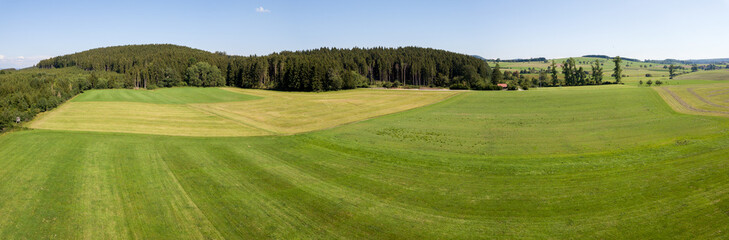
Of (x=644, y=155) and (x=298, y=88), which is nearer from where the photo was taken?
(x=644, y=155)

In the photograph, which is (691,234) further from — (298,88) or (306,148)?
(298,88)

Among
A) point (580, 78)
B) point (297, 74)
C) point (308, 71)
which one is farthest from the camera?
point (580, 78)

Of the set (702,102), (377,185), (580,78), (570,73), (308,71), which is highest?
(308,71)

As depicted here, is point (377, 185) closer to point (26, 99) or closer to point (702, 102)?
point (702, 102)

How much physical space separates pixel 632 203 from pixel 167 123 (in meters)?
46.3

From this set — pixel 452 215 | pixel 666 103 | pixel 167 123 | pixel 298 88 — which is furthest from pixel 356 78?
pixel 452 215

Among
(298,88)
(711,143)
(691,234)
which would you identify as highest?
(298,88)

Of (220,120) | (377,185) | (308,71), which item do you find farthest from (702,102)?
(308,71)

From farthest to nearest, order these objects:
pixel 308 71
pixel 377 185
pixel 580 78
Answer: pixel 580 78, pixel 308 71, pixel 377 185

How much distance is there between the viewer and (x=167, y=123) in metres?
39.5

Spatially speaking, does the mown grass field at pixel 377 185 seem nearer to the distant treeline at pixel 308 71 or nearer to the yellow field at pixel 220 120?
the yellow field at pixel 220 120

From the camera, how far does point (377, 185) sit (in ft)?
57.9

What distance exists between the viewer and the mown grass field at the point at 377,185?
12703 millimetres

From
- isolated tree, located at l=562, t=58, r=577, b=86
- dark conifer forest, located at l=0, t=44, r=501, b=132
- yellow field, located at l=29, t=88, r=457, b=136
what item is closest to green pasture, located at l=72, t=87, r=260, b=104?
dark conifer forest, located at l=0, t=44, r=501, b=132
